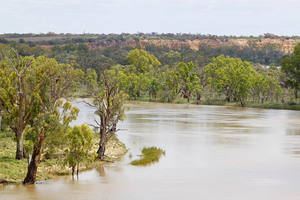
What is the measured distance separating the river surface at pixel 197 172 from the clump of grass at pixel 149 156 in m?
0.45

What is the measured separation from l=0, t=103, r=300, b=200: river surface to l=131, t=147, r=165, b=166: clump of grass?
447mm

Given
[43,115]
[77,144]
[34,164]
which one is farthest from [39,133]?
[77,144]

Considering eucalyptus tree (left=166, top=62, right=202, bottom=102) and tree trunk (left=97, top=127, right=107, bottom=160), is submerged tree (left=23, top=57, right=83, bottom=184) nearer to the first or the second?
tree trunk (left=97, top=127, right=107, bottom=160)

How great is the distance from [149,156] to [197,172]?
4.58 m

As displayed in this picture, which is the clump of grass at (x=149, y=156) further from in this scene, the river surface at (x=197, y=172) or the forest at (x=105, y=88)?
the forest at (x=105, y=88)

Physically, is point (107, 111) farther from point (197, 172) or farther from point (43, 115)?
point (43, 115)

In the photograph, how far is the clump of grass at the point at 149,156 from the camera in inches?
1107

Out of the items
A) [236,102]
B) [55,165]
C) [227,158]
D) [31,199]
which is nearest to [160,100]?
[236,102]

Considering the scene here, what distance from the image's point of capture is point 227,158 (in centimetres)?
3070

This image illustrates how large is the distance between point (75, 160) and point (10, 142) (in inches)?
299

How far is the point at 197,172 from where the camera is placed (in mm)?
26188

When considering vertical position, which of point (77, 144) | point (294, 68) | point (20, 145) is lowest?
point (20, 145)

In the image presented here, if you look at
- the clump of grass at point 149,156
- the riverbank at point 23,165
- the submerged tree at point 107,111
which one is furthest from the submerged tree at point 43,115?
the clump of grass at point 149,156

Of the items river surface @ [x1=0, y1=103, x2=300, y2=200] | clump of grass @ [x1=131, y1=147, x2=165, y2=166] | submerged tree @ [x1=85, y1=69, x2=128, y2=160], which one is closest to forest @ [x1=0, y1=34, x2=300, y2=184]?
submerged tree @ [x1=85, y1=69, x2=128, y2=160]
